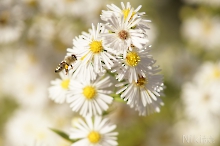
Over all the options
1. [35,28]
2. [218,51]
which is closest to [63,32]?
[35,28]

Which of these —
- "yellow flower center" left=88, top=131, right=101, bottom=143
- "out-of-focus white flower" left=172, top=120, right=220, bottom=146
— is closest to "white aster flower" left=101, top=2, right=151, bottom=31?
"yellow flower center" left=88, top=131, right=101, bottom=143

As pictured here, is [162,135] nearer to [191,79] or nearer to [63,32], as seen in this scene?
[191,79]

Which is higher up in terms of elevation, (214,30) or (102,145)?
(214,30)

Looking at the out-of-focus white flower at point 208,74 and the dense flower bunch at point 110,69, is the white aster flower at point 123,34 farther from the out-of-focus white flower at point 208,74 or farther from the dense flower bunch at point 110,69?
the out-of-focus white flower at point 208,74

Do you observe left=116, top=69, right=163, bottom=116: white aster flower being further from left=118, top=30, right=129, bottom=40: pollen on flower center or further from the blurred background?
the blurred background

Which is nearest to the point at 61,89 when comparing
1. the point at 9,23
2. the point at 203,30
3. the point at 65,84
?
the point at 65,84

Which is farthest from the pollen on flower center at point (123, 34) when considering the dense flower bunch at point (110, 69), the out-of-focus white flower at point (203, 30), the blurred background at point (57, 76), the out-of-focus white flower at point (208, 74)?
the out-of-focus white flower at point (203, 30)
